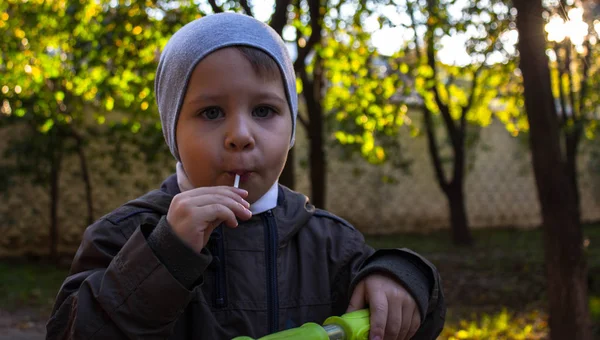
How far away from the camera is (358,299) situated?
136 cm

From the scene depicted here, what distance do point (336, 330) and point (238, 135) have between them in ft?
1.43

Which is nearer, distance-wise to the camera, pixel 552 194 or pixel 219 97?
pixel 219 97

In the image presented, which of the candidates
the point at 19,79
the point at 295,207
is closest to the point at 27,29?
the point at 19,79

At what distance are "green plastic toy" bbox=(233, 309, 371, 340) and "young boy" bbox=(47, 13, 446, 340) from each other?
1.1 inches

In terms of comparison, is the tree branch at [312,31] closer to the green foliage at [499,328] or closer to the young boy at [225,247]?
the green foliage at [499,328]

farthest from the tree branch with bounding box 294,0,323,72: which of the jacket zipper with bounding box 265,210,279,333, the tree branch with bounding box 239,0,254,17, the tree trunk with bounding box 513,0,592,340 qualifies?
the jacket zipper with bounding box 265,210,279,333

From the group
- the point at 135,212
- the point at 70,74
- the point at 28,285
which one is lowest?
the point at 28,285

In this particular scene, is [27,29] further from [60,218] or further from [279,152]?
[279,152]

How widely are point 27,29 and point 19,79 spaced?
67 cm

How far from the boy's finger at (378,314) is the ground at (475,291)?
13.4 ft

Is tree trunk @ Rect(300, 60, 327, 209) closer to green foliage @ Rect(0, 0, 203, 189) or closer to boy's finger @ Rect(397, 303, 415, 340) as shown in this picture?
green foliage @ Rect(0, 0, 203, 189)

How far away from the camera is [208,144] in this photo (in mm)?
1341

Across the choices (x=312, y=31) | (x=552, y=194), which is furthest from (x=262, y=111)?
(x=312, y=31)

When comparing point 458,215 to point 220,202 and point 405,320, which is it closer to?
point 405,320
